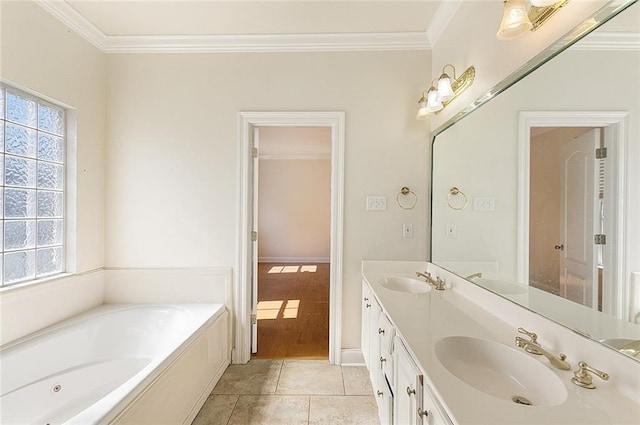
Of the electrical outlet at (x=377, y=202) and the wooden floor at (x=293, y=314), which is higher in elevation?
the electrical outlet at (x=377, y=202)

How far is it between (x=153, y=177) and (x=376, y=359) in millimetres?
2203

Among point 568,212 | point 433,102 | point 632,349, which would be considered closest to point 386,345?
point 632,349

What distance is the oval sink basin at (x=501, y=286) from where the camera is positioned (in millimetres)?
1098

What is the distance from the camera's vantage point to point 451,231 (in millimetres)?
1746

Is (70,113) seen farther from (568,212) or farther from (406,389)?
(568,212)

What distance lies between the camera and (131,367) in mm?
1722

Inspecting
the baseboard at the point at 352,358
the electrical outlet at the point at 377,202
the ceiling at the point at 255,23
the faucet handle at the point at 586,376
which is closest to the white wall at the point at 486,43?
the ceiling at the point at 255,23

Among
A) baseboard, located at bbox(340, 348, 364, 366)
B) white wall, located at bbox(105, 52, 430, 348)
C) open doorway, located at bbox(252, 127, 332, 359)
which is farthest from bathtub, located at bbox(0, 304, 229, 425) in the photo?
open doorway, located at bbox(252, 127, 332, 359)

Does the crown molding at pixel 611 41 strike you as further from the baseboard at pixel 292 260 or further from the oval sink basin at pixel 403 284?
the baseboard at pixel 292 260

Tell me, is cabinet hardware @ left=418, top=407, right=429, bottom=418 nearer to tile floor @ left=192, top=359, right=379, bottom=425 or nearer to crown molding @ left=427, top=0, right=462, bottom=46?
tile floor @ left=192, top=359, right=379, bottom=425

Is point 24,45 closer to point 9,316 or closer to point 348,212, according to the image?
point 9,316

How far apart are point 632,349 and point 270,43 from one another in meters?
2.57

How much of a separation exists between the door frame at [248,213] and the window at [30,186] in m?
1.31

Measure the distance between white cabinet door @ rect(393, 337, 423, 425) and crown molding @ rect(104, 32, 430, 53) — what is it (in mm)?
2154
